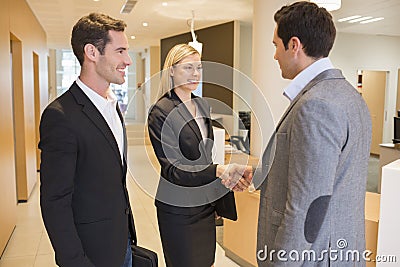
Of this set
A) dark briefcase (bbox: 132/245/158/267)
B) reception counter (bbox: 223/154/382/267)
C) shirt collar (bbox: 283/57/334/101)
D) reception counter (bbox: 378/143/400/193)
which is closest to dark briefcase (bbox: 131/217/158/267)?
dark briefcase (bbox: 132/245/158/267)

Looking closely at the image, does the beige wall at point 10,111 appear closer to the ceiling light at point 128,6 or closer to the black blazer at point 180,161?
the ceiling light at point 128,6

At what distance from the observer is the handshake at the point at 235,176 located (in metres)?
1.83

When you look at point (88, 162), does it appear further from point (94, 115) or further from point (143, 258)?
point (143, 258)

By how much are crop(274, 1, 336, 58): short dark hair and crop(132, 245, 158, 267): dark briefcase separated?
1.03 m

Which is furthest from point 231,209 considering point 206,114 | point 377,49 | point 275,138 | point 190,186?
point 377,49

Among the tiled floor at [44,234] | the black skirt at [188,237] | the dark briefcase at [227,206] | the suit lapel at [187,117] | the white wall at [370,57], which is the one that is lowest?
the tiled floor at [44,234]

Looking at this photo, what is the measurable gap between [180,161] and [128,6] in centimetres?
551

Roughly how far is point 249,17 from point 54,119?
692cm

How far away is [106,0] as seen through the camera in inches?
249

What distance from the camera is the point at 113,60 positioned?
146cm

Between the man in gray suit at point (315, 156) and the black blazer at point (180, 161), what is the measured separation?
50 centimetres

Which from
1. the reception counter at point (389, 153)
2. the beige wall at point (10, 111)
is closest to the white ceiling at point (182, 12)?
the beige wall at point (10, 111)

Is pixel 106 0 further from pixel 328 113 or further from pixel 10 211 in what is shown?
pixel 328 113

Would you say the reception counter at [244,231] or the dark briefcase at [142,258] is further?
the reception counter at [244,231]
